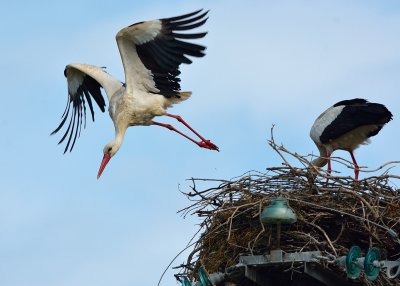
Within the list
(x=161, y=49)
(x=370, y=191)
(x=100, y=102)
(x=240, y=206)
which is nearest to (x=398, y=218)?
(x=370, y=191)

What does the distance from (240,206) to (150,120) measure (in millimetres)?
3606

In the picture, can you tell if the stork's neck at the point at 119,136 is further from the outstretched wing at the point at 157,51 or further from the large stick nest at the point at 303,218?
the large stick nest at the point at 303,218

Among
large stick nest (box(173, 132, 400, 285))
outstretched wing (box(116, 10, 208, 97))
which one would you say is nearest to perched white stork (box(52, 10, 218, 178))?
outstretched wing (box(116, 10, 208, 97))

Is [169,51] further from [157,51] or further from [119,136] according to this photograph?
[119,136]

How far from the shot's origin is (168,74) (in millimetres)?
11484

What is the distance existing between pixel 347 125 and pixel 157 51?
2.02 metres

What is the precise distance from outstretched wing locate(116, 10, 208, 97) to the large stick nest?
2227 mm

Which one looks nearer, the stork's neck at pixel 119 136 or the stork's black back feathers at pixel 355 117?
the stork's black back feathers at pixel 355 117

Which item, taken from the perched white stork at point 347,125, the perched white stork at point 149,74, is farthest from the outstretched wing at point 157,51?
the perched white stork at point 347,125

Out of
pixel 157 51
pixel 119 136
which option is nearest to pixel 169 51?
pixel 157 51

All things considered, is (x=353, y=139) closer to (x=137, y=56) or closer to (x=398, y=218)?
(x=137, y=56)

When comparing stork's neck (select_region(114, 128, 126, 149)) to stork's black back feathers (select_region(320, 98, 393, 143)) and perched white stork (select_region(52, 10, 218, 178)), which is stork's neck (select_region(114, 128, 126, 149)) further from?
stork's black back feathers (select_region(320, 98, 393, 143))

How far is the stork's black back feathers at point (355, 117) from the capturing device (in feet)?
36.2

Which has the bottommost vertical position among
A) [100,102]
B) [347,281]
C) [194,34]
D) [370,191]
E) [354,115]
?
[347,281]
